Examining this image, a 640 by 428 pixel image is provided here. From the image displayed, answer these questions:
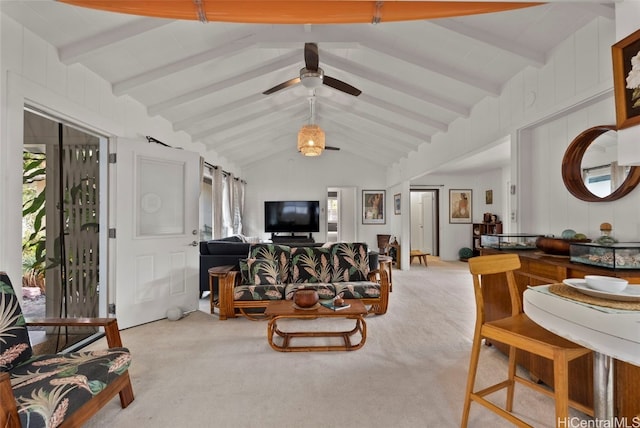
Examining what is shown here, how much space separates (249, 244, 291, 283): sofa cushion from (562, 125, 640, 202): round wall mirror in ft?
9.37

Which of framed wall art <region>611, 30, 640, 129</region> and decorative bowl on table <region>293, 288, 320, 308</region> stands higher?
framed wall art <region>611, 30, 640, 129</region>

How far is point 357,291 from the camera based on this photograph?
3.37m

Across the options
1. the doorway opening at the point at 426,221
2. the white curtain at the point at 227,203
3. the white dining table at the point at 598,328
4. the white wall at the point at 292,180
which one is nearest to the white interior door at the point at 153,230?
the white curtain at the point at 227,203

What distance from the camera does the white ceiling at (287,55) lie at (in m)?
2.28

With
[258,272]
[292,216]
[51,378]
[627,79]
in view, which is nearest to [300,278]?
[258,272]

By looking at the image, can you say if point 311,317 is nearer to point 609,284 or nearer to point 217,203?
point 609,284

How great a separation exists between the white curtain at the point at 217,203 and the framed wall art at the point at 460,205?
18.7 ft

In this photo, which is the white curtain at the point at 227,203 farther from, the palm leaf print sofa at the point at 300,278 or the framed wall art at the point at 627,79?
the framed wall art at the point at 627,79

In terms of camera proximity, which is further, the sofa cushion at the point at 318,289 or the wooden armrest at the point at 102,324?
the sofa cushion at the point at 318,289

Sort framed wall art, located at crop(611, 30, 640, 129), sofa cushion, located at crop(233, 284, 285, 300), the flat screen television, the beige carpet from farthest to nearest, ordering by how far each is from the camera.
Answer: the flat screen television < sofa cushion, located at crop(233, 284, 285, 300) < the beige carpet < framed wall art, located at crop(611, 30, 640, 129)

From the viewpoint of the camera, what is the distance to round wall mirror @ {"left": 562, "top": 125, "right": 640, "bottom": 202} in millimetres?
2016

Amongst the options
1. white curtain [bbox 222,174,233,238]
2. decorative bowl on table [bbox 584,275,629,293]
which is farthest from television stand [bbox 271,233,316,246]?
decorative bowl on table [bbox 584,275,629,293]

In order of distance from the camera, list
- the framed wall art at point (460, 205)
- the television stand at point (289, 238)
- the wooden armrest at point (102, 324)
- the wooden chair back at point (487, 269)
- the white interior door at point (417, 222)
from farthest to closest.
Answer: the white interior door at point (417, 222)
the framed wall art at point (460, 205)
the television stand at point (289, 238)
the wooden armrest at point (102, 324)
the wooden chair back at point (487, 269)

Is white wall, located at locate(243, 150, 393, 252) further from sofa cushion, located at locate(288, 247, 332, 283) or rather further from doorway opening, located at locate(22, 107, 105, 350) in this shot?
doorway opening, located at locate(22, 107, 105, 350)
